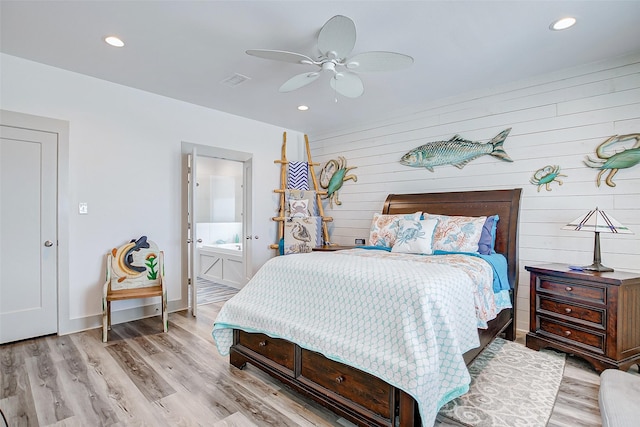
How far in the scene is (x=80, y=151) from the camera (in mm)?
3404

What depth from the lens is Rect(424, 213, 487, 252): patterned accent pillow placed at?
319cm

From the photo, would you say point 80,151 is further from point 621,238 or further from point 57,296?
point 621,238

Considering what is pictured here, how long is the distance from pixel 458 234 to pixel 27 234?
14.1ft

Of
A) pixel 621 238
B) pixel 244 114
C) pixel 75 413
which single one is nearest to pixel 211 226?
pixel 244 114

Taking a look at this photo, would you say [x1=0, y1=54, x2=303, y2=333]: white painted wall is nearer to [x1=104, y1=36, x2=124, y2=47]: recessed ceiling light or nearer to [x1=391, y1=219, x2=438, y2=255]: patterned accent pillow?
[x1=104, y1=36, x2=124, y2=47]: recessed ceiling light

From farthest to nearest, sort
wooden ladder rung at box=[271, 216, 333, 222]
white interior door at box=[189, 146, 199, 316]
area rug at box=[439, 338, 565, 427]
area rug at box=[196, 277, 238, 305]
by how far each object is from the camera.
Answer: wooden ladder rung at box=[271, 216, 333, 222] < area rug at box=[196, 277, 238, 305] < white interior door at box=[189, 146, 199, 316] < area rug at box=[439, 338, 565, 427]

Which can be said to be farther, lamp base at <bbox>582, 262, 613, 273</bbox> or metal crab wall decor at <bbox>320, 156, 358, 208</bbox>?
metal crab wall decor at <bbox>320, 156, 358, 208</bbox>

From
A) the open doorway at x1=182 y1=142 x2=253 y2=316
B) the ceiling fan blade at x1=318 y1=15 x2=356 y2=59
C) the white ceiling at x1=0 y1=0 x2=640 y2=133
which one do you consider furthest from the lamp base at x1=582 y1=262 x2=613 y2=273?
the open doorway at x1=182 y1=142 x2=253 y2=316

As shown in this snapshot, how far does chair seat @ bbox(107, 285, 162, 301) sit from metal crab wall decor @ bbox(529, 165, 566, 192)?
4173 mm

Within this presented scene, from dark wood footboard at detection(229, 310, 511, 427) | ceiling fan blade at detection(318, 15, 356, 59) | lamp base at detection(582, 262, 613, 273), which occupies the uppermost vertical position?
ceiling fan blade at detection(318, 15, 356, 59)

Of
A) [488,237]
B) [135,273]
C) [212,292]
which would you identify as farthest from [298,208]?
[488,237]

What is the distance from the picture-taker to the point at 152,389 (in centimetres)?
223

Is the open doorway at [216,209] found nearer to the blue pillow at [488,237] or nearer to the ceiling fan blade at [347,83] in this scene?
the ceiling fan blade at [347,83]

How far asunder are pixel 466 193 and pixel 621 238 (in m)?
1.41
